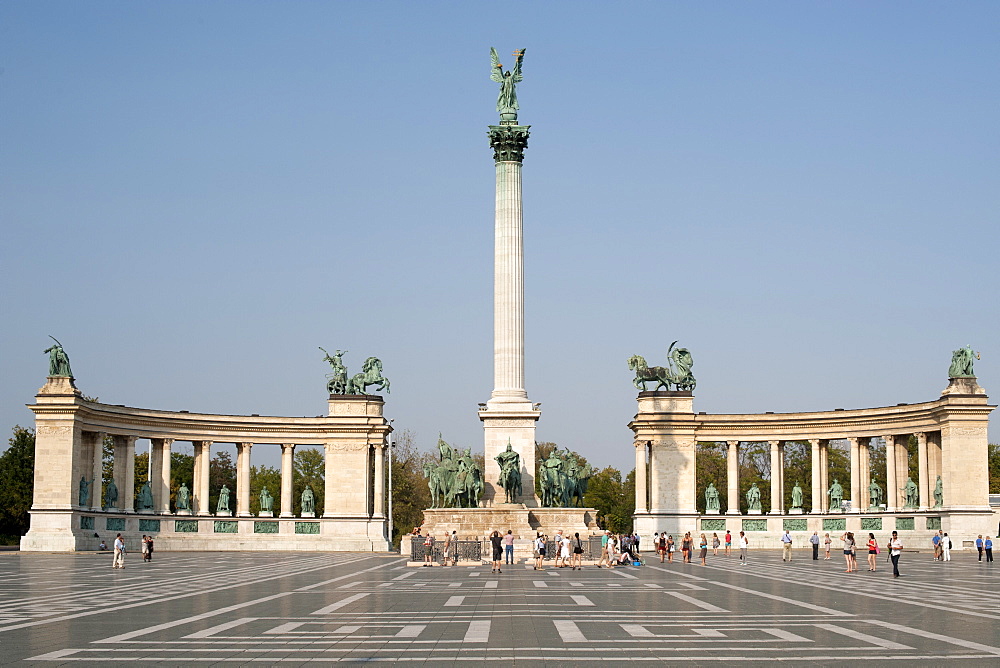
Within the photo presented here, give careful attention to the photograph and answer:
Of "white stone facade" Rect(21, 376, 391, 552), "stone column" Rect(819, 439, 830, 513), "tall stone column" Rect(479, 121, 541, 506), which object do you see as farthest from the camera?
"stone column" Rect(819, 439, 830, 513)

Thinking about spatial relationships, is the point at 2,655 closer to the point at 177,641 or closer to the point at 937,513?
the point at 177,641

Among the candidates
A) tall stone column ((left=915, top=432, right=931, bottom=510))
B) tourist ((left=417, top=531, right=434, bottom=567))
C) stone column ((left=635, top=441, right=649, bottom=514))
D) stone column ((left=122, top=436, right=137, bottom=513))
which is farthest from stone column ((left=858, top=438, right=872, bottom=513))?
stone column ((left=122, top=436, right=137, bottom=513))

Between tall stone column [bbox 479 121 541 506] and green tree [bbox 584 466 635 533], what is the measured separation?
67818 millimetres

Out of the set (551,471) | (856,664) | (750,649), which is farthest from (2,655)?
(551,471)

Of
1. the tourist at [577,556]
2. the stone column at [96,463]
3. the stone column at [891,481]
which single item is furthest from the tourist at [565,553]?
the stone column at [96,463]

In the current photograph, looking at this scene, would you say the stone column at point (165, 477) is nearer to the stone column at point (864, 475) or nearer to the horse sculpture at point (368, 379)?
the horse sculpture at point (368, 379)

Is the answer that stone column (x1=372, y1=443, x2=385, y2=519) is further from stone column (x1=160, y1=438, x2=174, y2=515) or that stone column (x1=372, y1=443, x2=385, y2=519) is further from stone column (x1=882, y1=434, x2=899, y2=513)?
stone column (x1=882, y1=434, x2=899, y2=513)

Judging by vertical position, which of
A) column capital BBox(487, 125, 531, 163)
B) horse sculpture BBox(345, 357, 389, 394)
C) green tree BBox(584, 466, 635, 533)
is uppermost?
column capital BBox(487, 125, 531, 163)

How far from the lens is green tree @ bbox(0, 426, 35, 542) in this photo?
103 metres

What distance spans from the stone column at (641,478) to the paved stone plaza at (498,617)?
4737 centimetres

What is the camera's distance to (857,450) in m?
92.9

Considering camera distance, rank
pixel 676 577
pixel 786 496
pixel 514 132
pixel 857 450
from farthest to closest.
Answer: pixel 786 496 → pixel 857 450 → pixel 514 132 → pixel 676 577

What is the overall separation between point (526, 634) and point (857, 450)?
75107mm

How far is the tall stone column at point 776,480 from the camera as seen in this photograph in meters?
94.9
